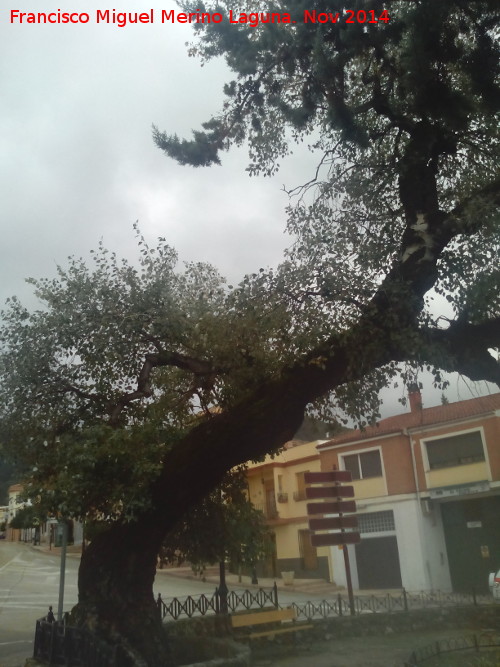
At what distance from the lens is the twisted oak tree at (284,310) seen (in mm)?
8656

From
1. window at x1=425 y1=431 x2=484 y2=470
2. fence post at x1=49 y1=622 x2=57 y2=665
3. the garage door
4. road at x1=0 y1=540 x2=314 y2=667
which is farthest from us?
the garage door

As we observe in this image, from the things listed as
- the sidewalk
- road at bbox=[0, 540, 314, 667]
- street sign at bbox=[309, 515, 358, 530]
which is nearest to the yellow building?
the sidewalk

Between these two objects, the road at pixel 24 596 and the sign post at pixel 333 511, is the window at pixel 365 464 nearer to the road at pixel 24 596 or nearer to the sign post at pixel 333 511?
the road at pixel 24 596

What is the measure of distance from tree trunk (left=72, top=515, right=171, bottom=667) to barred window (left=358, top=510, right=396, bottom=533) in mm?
20194

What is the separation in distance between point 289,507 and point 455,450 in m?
11.4

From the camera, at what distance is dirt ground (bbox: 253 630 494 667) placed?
400 inches

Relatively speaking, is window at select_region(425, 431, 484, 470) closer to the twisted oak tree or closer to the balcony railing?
the balcony railing

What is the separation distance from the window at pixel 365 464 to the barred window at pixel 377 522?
1720mm

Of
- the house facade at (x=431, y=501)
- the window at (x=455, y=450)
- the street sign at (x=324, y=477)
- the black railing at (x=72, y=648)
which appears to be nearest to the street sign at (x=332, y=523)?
the street sign at (x=324, y=477)

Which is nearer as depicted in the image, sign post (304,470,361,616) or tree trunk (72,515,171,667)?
tree trunk (72,515,171,667)

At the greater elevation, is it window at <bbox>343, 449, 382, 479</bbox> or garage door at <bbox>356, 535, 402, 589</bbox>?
window at <bbox>343, 449, 382, 479</bbox>

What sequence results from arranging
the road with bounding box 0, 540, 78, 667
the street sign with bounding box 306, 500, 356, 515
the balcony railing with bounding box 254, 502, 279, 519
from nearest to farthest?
the street sign with bounding box 306, 500, 356, 515
the road with bounding box 0, 540, 78, 667
the balcony railing with bounding box 254, 502, 279, 519

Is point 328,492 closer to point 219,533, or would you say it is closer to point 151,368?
point 219,533

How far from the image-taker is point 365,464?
94.7ft
